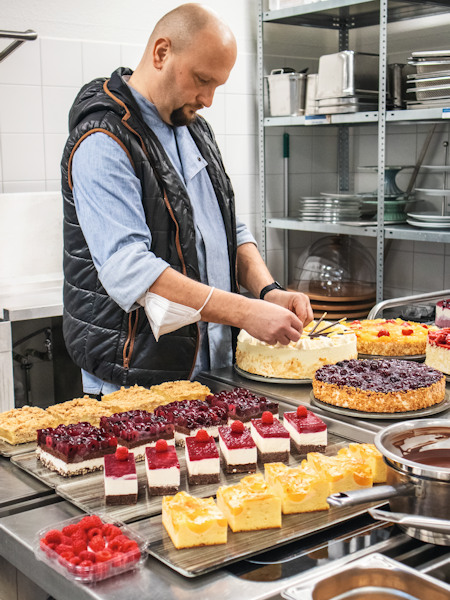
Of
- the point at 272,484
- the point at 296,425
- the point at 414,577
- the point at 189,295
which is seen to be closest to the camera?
the point at 414,577

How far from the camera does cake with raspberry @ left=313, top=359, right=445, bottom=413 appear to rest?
5.11 ft

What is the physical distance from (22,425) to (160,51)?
39.3 inches

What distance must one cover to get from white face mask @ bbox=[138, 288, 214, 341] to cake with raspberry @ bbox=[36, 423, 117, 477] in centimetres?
42

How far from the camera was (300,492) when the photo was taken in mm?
1146

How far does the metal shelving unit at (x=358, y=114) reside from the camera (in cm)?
338

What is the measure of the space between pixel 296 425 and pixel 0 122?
235 centimetres

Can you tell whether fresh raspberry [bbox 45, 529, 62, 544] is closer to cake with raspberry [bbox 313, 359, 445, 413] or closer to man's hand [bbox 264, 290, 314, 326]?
cake with raspberry [bbox 313, 359, 445, 413]

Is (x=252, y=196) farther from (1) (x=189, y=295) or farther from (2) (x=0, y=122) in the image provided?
(1) (x=189, y=295)

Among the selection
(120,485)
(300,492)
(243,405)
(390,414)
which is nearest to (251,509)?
(300,492)

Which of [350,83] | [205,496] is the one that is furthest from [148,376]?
[350,83]

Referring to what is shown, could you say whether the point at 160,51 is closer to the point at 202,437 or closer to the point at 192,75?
the point at 192,75

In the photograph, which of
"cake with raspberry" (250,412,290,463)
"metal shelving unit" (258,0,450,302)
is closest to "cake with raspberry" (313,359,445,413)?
"cake with raspberry" (250,412,290,463)

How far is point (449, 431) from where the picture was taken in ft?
4.03

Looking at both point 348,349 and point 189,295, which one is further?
point 348,349
